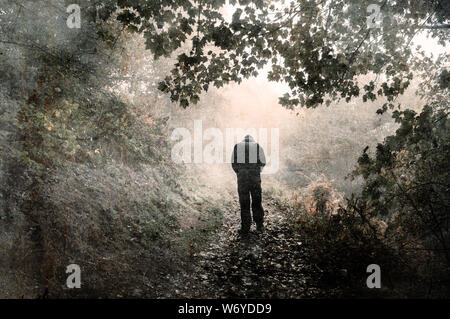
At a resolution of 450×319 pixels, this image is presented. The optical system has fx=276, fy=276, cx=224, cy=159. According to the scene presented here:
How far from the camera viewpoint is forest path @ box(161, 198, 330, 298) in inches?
187

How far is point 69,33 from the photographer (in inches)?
274

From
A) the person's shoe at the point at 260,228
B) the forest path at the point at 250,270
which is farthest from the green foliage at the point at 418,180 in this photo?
the person's shoe at the point at 260,228

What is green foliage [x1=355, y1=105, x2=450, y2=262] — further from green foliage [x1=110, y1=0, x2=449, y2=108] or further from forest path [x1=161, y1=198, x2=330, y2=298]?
forest path [x1=161, y1=198, x2=330, y2=298]

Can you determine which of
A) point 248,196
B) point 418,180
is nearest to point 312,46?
point 418,180

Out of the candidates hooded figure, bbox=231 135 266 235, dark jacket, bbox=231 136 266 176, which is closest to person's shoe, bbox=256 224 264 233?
hooded figure, bbox=231 135 266 235

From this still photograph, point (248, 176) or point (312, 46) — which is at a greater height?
point (312, 46)

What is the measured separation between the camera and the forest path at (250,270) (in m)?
4.74

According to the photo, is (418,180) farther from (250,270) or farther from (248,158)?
(248,158)

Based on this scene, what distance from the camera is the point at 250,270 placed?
18.3ft

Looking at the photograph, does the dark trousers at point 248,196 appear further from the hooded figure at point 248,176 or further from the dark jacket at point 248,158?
the dark jacket at point 248,158
